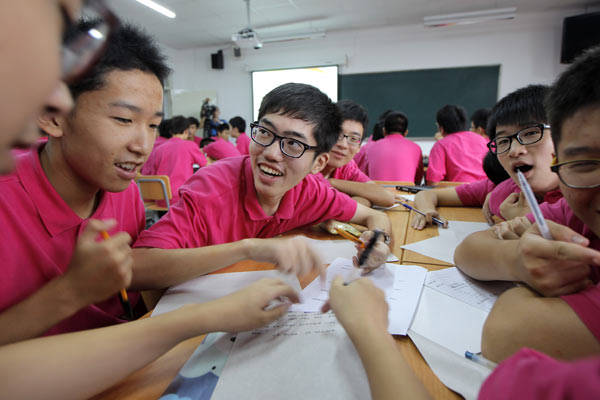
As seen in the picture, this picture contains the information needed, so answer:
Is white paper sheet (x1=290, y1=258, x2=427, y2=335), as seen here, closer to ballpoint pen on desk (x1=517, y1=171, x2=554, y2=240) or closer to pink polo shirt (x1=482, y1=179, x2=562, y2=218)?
ballpoint pen on desk (x1=517, y1=171, x2=554, y2=240)

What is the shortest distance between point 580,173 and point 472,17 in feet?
18.6

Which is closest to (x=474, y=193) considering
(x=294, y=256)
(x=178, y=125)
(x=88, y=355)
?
(x=294, y=256)

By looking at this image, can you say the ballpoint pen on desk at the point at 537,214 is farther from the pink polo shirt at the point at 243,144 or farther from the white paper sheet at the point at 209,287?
the pink polo shirt at the point at 243,144

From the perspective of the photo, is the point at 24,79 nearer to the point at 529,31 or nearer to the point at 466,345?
the point at 466,345

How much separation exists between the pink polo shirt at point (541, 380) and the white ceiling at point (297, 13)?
17.5ft

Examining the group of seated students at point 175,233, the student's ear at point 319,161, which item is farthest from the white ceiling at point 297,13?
the group of seated students at point 175,233

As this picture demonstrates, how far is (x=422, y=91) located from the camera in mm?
5898

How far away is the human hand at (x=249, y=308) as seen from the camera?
592 mm

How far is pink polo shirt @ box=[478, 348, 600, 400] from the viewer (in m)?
0.22

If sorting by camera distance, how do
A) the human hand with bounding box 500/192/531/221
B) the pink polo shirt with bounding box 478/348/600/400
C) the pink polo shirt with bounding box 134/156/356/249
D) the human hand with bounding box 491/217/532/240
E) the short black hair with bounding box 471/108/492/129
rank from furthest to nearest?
the short black hair with bounding box 471/108/492/129 → the human hand with bounding box 500/192/531/221 → the pink polo shirt with bounding box 134/156/356/249 → the human hand with bounding box 491/217/532/240 → the pink polo shirt with bounding box 478/348/600/400

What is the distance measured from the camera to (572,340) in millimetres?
→ 487

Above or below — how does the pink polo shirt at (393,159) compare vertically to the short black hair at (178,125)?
below

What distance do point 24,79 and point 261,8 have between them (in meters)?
5.69

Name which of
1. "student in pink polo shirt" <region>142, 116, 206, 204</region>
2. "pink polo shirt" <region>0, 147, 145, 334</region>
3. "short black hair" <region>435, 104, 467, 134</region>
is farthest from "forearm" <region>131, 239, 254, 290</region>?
"short black hair" <region>435, 104, 467, 134</region>
